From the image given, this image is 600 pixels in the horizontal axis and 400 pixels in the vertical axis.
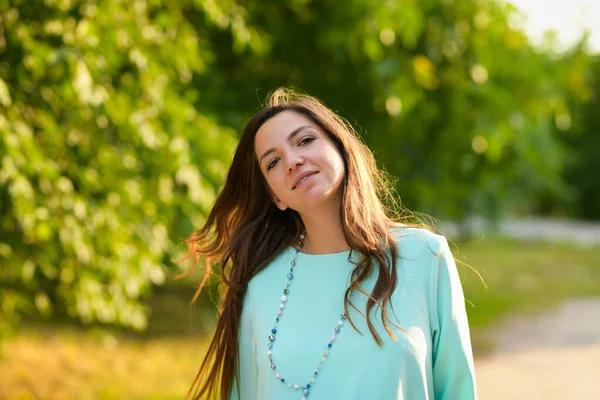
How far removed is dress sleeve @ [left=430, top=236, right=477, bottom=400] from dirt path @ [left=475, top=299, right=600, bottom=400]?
4522 mm

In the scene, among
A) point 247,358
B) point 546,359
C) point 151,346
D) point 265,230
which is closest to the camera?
point 247,358

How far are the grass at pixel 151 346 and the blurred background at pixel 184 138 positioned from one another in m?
0.04

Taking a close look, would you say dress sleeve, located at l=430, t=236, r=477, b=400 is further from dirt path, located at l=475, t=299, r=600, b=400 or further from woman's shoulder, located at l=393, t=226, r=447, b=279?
dirt path, located at l=475, t=299, r=600, b=400

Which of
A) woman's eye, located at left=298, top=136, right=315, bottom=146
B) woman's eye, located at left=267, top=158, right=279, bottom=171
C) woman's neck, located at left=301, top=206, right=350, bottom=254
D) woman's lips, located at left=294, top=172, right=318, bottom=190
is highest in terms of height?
woman's eye, located at left=298, top=136, right=315, bottom=146

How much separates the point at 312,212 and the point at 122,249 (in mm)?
2496

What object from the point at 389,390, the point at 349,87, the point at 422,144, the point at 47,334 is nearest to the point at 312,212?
the point at 389,390

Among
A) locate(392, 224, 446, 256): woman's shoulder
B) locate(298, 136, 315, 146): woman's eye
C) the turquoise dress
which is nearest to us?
the turquoise dress

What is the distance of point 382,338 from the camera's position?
6.41 ft

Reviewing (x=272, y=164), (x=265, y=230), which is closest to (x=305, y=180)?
(x=272, y=164)

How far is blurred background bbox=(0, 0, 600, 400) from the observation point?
161 inches

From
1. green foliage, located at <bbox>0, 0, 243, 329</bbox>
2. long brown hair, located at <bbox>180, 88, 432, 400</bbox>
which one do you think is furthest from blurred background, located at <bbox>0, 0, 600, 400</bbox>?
long brown hair, located at <bbox>180, 88, 432, 400</bbox>

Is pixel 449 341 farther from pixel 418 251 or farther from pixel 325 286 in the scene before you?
pixel 325 286

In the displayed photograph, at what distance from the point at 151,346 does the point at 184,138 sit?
4.09m

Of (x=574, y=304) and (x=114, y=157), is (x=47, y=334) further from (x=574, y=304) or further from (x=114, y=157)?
(x=574, y=304)
